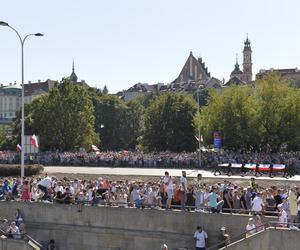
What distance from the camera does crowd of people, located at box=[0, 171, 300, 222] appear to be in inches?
784

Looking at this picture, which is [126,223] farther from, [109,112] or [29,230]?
[109,112]

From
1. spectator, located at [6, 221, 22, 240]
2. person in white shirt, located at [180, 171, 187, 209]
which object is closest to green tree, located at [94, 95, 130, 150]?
spectator, located at [6, 221, 22, 240]

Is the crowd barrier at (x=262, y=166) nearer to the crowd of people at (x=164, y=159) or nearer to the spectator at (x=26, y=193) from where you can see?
the crowd of people at (x=164, y=159)

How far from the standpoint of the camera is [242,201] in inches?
820

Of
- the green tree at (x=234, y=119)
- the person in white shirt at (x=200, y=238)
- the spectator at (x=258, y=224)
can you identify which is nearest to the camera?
the spectator at (x=258, y=224)

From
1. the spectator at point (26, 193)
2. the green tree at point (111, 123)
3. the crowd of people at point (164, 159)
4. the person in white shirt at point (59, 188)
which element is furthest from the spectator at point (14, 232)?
the green tree at point (111, 123)

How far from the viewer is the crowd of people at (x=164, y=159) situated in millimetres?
42906

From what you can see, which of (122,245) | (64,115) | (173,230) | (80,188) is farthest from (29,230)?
(64,115)

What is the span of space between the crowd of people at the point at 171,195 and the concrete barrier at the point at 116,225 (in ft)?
1.12

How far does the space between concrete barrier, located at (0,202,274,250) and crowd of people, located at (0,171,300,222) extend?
0.34 m

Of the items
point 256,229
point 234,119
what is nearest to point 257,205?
point 256,229

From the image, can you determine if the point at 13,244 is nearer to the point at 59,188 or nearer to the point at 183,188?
the point at 59,188

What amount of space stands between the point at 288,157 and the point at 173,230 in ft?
73.0

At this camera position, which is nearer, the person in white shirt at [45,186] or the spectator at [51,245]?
the spectator at [51,245]
